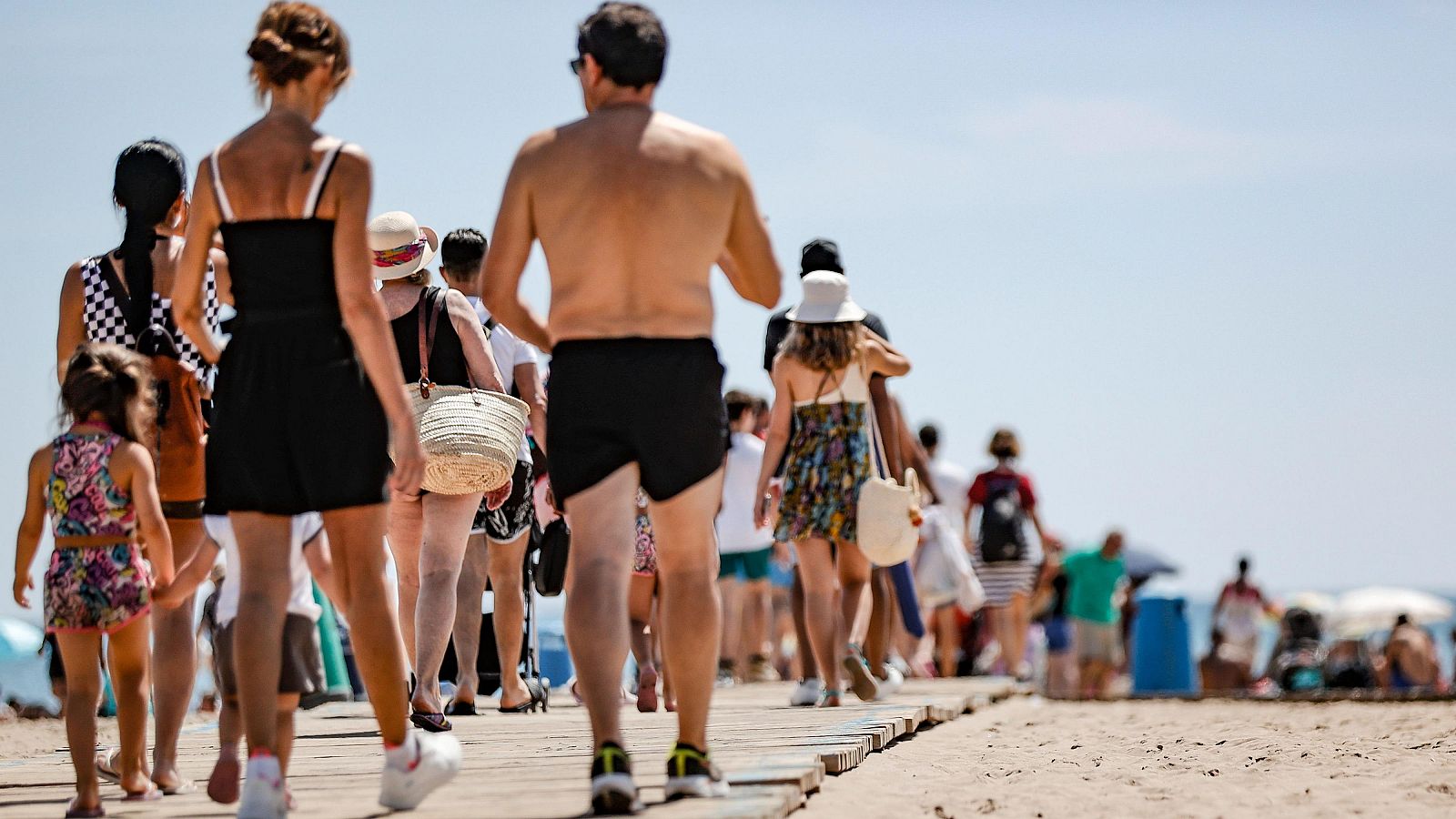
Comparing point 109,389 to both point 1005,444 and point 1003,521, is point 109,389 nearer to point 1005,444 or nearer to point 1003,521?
point 1003,521

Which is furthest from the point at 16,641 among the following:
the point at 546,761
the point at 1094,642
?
the point at 546,761

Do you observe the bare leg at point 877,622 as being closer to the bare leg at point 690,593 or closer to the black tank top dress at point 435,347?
the black tank top dress at point 435,347

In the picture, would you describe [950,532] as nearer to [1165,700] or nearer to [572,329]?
[1165,700]

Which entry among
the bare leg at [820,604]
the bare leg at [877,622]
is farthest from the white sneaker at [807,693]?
the bare leg at [877,622]

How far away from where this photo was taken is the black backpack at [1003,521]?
1458 centimetres

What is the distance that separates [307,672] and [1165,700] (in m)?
11.4

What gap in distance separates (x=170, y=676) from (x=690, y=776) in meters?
1.72

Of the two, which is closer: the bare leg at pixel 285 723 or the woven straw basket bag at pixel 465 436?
the bare leg at pixel 285 723

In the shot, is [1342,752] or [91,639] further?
[1342,752]

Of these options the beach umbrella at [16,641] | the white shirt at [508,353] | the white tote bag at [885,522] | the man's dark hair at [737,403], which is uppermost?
the white shirt at [508,353]

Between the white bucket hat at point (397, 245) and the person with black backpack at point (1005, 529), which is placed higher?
the white bucket hat at point (397, 245)

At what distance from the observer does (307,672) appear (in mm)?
4828

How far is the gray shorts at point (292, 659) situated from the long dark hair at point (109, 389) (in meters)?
0.66

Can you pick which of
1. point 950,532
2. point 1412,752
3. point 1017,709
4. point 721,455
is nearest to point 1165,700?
point 950,532
